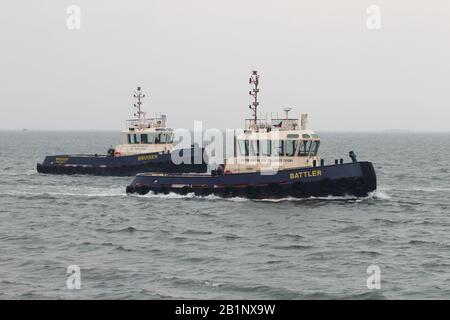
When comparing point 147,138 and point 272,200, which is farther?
point 147,138

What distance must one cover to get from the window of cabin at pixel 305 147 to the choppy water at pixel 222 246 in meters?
2.53

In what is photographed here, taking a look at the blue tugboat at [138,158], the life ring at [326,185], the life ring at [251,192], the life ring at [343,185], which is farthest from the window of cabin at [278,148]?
the blue tugboat at [138,158]

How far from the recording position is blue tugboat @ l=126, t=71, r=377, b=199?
33.0 m

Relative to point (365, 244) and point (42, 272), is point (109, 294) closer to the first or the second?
point (42, 272)

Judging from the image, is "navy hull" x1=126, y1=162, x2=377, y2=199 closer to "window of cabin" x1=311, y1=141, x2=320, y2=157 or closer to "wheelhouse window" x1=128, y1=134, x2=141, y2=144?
"window of cabin" x1=311, y1=141, x2=320, y2=157

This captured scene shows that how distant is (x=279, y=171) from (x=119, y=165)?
20.5 metres

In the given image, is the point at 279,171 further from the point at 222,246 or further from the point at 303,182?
the point at 222,246

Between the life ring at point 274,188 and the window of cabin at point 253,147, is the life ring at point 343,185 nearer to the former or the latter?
the life ring at point 274,188

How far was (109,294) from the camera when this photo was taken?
18.0m

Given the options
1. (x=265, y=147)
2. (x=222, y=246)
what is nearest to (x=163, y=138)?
(x=265, y=147)

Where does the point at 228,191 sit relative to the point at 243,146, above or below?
below

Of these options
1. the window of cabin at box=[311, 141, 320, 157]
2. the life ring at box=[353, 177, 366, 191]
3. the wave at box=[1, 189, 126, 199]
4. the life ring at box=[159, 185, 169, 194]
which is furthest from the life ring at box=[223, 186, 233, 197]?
the wave at box=[1, 189, 126, 199]

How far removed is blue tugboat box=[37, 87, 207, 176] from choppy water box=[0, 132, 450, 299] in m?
10.0

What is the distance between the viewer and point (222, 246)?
24281 millimetres
